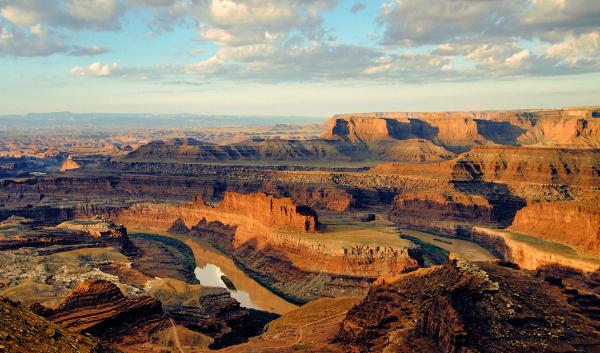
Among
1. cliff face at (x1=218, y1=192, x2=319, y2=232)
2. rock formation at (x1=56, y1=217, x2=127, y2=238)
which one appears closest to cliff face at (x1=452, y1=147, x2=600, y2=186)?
cliff face at (x1=218, y1=192, x2=319, y2=232)

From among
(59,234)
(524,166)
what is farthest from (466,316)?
(524,166)

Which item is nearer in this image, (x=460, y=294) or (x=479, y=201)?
(x=460, y=294)

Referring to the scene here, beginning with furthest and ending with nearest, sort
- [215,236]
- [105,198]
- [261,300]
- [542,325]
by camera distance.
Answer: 1. [105,198]
2. [215,236]
3. [261,300]
4. [542,325]

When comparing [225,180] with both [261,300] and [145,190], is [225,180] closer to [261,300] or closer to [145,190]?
[145,190]

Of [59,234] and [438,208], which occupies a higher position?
[59,234]

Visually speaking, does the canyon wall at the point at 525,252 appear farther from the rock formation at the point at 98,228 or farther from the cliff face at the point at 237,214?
the rock formation at the point at 98,228

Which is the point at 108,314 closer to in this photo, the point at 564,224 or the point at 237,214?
the point at 237,214

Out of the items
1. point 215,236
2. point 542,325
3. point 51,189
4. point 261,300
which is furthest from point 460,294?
point 51,189

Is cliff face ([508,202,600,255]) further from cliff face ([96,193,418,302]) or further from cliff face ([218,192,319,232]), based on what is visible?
cliff face ([218,192,319,232])
